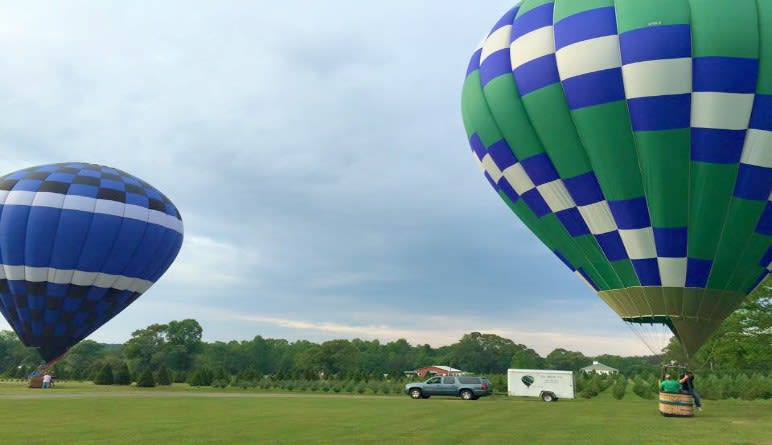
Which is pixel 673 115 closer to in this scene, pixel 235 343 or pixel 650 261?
pixel 650 261

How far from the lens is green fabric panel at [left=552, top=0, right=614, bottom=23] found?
1905 centimetres

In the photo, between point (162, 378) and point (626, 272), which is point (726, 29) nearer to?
point (626, 272)

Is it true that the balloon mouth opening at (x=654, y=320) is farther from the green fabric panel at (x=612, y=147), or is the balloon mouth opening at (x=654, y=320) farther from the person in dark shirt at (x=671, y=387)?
the green fabric panel at (x=612, y=147)

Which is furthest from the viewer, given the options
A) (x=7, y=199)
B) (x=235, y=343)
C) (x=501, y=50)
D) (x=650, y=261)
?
(x=235, y=343)

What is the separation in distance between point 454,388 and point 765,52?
24760mm

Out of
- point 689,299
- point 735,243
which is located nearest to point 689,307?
point 689,299

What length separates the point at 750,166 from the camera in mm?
17422

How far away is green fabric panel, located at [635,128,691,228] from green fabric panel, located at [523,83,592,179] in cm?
188

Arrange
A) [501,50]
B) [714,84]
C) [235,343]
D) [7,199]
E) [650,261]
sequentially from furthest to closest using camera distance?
1. [235,343]
2. [7,199]
3. [501,50]
4. [650,261]
5. [714,84]

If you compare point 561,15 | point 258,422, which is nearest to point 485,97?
point 561,15

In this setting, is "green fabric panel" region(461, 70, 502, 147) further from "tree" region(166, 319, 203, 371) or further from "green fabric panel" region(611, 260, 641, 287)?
"tree" region(166, 319, 203, 371)

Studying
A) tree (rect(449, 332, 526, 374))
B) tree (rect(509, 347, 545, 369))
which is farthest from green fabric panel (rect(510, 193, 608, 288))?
tree (rect(449, 332, 526, 374))

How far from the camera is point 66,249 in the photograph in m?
37.3

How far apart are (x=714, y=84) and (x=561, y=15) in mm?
5429
